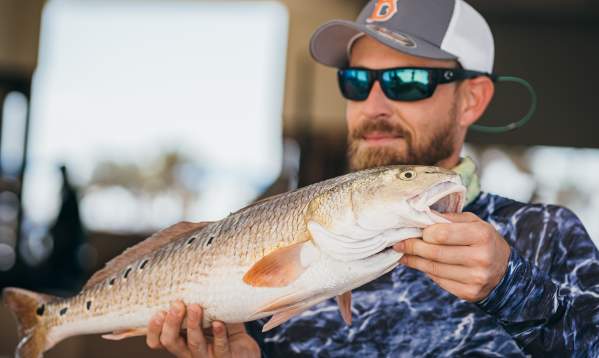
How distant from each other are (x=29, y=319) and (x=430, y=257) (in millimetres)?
1365

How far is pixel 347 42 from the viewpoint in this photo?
2.89 meters

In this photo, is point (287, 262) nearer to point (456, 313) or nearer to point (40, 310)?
point (456, 313)

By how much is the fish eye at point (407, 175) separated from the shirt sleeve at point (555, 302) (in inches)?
11.4

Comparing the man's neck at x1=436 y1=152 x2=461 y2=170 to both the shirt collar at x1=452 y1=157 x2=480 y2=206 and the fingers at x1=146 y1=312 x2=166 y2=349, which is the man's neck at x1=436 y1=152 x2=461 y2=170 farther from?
the fingers at x1=146 y1=312 x2=166 y2=349

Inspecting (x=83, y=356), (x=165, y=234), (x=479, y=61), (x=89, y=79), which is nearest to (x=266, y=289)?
(x=165, y=234)

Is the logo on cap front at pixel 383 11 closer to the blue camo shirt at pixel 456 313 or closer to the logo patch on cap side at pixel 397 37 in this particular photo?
the logo patch on cap side at pixel 397 37

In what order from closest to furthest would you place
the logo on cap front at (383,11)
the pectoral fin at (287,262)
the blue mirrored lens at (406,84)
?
the pectoral fin at (287,262) < the blue mirrored lens at (406,84) < the logo on cap front at (383,11)

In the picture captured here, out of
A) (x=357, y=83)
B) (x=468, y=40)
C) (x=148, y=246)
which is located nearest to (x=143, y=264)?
(x=148, y=246)

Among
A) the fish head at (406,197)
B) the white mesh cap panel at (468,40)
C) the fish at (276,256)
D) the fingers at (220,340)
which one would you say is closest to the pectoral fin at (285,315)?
the fish at (276,256)

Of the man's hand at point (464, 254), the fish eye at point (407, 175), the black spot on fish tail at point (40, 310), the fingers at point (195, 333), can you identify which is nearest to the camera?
the man's hand at point (464, 254)

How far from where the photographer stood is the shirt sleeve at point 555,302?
1.88 meters

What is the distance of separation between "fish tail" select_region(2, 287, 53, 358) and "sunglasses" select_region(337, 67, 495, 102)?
46.8 inches

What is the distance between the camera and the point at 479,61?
2740mm

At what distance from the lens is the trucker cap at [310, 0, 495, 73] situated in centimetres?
259
